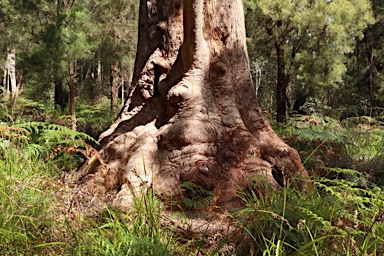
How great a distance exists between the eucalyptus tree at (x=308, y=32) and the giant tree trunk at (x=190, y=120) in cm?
683

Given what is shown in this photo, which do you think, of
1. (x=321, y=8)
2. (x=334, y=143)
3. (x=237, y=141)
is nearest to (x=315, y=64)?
(x=321, y=8)

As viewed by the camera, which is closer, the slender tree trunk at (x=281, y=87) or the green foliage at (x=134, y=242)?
the green foliage at (x=134, y=242)

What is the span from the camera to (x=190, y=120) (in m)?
3.97

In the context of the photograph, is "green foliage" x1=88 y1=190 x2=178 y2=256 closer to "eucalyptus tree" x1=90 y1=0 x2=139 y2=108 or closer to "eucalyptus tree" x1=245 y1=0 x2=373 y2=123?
"eucalyptus tree" x1=245 y1=0 x2=373 y2=123

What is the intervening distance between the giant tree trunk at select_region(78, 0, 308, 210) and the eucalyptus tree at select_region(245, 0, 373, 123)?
22.4 feet

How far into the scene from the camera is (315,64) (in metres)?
12.6

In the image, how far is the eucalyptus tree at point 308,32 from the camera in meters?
11.2

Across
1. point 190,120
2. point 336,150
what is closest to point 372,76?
point 336,150

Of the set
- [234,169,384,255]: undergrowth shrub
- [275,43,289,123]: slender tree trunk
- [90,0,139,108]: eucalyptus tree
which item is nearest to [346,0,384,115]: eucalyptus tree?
[275,43,289,123]: slender tree trunk

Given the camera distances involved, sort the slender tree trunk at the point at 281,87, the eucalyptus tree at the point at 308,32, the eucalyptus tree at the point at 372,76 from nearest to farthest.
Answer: the eucalyptus tree at the point at 308,32 → the slender tree trunk at the point at 281,87 → the eucalyptus tree at the point at 372,76

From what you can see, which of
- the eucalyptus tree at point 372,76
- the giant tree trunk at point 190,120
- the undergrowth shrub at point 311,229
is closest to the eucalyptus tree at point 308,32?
the giant tree trunk at point 190,120

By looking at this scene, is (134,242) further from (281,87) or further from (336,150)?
(281,87)

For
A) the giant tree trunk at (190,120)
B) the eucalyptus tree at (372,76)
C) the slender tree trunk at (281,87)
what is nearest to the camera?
the giant tree trunk at (190,120)

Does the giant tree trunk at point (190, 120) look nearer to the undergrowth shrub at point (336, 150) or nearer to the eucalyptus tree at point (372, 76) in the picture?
the undergrowth shrub at point (336, 150)
